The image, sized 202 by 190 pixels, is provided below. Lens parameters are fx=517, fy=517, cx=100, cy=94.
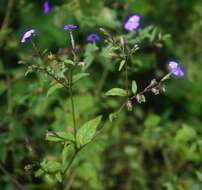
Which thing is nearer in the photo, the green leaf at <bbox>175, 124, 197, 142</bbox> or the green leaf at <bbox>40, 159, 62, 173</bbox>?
the green leaf at <bbox>40, 159, 62, 173</bbox>

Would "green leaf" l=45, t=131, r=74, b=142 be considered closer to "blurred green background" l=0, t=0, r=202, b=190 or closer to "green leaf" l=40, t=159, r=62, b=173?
"green leaf" l=40, t=159, r=62, b=173

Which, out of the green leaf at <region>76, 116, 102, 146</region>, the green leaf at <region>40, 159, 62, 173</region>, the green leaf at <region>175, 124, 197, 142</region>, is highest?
the green leaf at <region>76, 116, 102, 146</region>

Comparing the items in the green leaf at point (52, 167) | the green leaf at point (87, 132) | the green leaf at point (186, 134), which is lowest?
the green leaf at point (186, 134)

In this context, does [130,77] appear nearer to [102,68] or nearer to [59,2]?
[102,68]

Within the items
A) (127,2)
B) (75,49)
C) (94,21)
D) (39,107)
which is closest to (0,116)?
(39,107)

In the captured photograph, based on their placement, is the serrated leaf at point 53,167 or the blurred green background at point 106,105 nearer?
the serrated leaf at point 53,167

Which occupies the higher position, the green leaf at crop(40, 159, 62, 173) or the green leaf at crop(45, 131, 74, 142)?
the green leaf at crop(45, 131, 74, 142)

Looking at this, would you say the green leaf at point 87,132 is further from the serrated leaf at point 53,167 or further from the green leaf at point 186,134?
the green leaf at point 186,134

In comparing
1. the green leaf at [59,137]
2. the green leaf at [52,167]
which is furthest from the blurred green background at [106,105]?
the green leaf at [59,137]

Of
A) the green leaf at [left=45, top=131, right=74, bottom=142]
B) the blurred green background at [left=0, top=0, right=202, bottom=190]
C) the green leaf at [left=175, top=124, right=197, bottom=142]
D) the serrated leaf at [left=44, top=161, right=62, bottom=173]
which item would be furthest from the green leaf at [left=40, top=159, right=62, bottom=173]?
the green leaf at [left=175, top=124, right=197, bottom=142]
